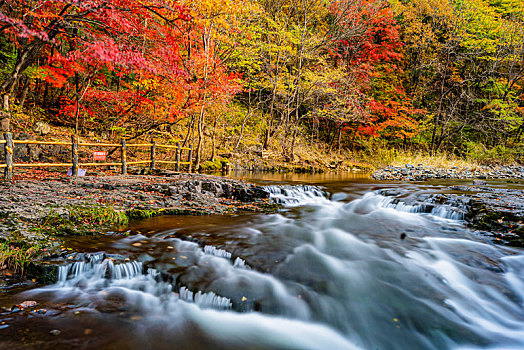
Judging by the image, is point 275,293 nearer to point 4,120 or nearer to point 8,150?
point 8,150

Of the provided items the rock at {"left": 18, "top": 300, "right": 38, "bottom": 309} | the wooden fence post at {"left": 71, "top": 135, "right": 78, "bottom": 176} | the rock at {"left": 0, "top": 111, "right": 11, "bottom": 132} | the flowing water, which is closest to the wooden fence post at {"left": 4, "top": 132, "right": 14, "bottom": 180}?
the wooden fence post at {"left": 71, "top": 135, "right": 78, "bottom": 176}

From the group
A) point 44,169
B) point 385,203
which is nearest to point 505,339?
point 385,203

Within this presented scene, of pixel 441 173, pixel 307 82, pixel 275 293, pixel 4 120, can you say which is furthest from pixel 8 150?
pixel 441 173

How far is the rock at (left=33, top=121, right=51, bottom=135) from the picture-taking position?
10.9 m

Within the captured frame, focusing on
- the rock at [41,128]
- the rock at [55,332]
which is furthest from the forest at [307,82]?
the rock at [55,332]

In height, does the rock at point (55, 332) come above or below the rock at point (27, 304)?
below

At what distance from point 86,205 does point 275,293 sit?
165 inches

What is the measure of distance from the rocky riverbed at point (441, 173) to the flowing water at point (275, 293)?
8830 mm

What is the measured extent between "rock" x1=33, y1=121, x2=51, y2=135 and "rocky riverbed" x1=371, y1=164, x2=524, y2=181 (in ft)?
50.0

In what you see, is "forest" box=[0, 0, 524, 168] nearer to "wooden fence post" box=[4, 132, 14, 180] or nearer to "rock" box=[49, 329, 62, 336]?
"wooden fence post" box=[4, 132, 14, 180]

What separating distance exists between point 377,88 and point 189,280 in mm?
21942

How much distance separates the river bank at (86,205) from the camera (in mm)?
3598

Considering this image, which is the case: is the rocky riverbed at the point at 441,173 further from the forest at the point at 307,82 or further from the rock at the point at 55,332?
the rock at the point at 55,332

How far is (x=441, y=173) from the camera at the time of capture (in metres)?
13.9
